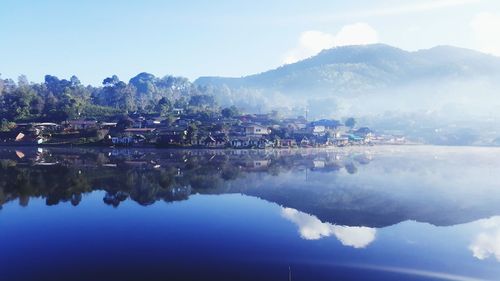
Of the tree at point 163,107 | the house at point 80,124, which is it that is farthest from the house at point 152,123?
the tree at point 163,107

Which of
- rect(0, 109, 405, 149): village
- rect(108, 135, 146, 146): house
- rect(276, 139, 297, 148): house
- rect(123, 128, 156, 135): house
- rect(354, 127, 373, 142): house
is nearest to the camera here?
rect(0, 109, 405, 149): village

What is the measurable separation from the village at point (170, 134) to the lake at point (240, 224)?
16639mm

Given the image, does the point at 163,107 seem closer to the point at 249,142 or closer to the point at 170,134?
the point at 170,134

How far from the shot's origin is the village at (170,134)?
49.3 m

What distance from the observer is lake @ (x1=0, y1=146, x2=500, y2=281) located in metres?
11.8

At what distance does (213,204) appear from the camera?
20703 mm

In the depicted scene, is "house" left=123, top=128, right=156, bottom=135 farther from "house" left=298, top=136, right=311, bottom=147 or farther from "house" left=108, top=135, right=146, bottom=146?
"house" left=298, top=136, right=311, bottom=147

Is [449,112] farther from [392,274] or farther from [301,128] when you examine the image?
Result: [392,274]

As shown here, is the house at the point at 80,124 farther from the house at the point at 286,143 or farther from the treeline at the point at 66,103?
the house at the point at 286,143

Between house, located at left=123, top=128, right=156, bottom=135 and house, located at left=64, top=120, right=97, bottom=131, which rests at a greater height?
house, located at left=64, top=120, right=97, bottom=131

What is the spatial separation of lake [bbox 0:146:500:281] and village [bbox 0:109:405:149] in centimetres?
1664

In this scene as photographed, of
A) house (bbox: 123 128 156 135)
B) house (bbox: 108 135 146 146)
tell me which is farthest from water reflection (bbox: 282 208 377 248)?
house (bbox: 123 128 156 135)

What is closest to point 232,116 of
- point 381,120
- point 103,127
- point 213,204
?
point 103,127

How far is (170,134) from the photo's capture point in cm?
5084
